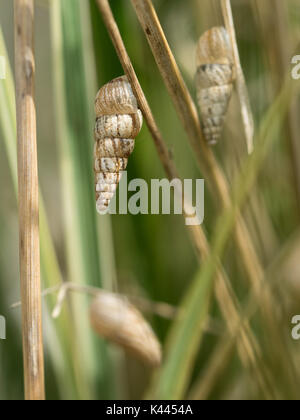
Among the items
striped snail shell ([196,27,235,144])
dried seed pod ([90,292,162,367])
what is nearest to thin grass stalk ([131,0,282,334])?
striped snail shell ([196,27,235,144])

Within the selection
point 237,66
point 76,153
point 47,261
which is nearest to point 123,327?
point 47,261

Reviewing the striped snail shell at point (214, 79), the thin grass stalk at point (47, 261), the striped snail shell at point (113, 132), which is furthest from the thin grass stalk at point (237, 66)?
the thin grass stalk at point (47, 261)

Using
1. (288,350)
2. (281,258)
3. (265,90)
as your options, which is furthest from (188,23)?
(288,350)

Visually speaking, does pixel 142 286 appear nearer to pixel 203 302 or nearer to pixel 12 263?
pixel 12 263

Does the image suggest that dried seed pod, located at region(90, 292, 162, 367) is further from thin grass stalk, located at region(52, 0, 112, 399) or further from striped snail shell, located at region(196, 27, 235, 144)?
striped snail shell, located at region(196, 27, 235, 144)

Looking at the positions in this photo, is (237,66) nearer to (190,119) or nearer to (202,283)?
(190,119)

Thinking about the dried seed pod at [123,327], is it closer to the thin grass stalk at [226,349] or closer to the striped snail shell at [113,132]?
the thin grass stalk at [226,349]
